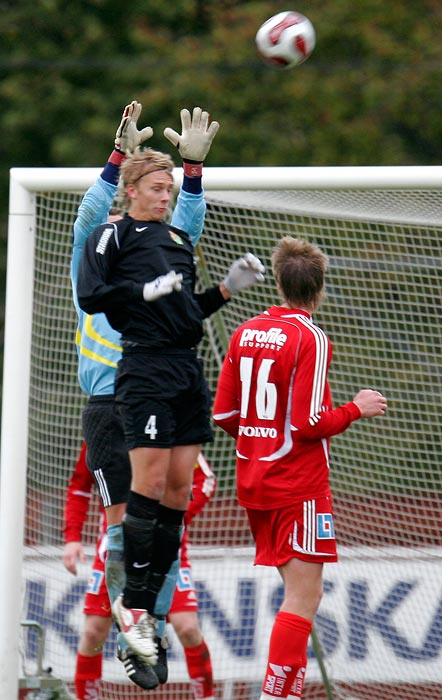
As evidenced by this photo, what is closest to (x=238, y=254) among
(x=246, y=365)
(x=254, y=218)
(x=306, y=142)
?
(x=254, y=218)

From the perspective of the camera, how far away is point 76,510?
6.53 metres

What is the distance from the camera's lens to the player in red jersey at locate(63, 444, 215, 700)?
6.21m

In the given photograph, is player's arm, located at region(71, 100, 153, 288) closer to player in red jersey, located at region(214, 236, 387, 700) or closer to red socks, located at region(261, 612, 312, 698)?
player in red jersey, located at region(214, 236, 387, 700)

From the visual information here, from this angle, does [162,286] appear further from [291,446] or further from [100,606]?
[100,606]

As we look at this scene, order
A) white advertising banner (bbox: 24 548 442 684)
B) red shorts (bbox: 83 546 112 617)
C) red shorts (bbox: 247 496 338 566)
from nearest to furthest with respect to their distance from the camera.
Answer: red shorts (bbox: 247 496 338 566) → red shorts (bbox: 83 546 112 617) → white advertising banner (bbox: 24 548 442 684)

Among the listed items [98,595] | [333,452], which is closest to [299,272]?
[98,595]

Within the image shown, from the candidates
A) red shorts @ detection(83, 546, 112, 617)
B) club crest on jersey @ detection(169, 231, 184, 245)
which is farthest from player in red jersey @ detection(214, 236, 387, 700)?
red shorts @ detection(83, 546, 112, 617)

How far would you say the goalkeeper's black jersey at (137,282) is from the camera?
479 cm

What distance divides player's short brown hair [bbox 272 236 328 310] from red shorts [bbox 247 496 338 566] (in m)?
0.81

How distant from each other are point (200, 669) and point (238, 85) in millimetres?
11795

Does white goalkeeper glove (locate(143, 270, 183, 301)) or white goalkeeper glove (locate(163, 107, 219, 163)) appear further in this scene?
white goalkeeper glove (locate(163, 107, 219, 163))

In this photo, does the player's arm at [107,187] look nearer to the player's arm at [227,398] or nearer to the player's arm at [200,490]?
the player's arm at [227,398]

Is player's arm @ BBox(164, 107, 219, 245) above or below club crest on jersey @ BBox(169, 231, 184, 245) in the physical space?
above

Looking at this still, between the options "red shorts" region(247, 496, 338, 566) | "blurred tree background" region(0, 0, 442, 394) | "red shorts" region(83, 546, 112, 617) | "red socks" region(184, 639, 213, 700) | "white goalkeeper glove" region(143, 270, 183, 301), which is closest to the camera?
"white goalkeeper glove" region(143, 270, 183, 301)
